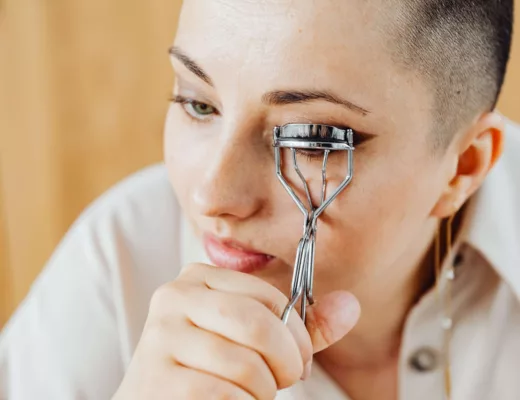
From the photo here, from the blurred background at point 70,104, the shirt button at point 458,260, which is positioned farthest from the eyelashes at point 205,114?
the blurred background at point 70,104

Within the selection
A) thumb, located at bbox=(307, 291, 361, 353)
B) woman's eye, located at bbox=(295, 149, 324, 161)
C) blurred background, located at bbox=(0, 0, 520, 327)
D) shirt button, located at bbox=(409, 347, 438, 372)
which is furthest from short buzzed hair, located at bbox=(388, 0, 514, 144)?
blurred background, located at bbox=(0, 0, 520, 327)

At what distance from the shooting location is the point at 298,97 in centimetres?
61

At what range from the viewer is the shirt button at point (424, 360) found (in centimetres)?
89

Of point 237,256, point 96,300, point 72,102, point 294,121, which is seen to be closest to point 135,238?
point 96,300

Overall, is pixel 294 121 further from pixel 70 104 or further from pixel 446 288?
pixel 70 104

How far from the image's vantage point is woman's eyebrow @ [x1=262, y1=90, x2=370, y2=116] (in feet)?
1.99

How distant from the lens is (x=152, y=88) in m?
1.39

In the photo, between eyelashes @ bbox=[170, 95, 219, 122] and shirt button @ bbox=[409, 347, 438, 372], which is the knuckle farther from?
shirt button @ bbox=[409, 347, 438, 372]

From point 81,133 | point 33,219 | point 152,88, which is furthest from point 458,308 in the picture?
point 33,219

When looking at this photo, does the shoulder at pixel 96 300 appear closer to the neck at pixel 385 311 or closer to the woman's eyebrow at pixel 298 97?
the neck at pixel 385 311

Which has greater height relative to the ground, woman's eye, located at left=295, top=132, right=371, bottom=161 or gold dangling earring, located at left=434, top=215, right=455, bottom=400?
woman's eye, located at left=295, top=132, right=371, bottom=161

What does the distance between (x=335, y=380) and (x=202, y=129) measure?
0.44m

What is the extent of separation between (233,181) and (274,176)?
1.7 inches

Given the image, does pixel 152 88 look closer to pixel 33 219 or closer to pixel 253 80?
pixel 33 219
